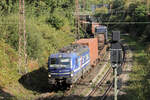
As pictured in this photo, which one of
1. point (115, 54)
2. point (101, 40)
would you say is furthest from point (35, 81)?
point (101, 40)

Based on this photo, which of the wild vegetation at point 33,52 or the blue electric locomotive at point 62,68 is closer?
the blue electric locomotive at point 62,68

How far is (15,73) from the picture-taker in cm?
1973

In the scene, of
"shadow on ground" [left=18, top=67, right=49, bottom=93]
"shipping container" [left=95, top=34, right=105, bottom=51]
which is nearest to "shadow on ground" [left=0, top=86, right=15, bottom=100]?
"shadow on ground" [left=18, top=67, right=49, bottom=93]

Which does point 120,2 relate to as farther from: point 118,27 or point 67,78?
point 67,78

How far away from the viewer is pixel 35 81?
20.8 metres

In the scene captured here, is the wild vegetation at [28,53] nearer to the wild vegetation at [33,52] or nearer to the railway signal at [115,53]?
the wild vegetation at [33,52]

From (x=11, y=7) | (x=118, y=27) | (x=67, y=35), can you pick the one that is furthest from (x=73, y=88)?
(x=118, y=27)

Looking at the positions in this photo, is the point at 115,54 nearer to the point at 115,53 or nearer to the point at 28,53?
the point at 115,53

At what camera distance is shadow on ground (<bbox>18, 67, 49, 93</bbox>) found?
64.3ft

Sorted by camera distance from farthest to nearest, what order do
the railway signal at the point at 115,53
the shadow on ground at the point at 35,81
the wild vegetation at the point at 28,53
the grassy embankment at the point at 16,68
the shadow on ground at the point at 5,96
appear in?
the shadow on ground at the point at 35,81
the wild vegetation at the point at 28,53
the grassy embankment at the point at 16,68
the shadow on ground at the point at 5,96
the railway signal at the point at 115,53

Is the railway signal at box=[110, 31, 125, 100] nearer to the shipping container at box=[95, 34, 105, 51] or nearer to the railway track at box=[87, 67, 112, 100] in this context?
the railway track at box=[87, 67, 112, 100]

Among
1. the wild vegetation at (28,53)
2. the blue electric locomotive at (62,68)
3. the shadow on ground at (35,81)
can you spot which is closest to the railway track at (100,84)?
the blue electric locomotive at (62,68)

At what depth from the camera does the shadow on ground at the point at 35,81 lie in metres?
19.6

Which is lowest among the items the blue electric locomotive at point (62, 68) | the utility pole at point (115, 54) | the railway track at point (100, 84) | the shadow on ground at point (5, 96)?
the railway track at point (100, 84)
